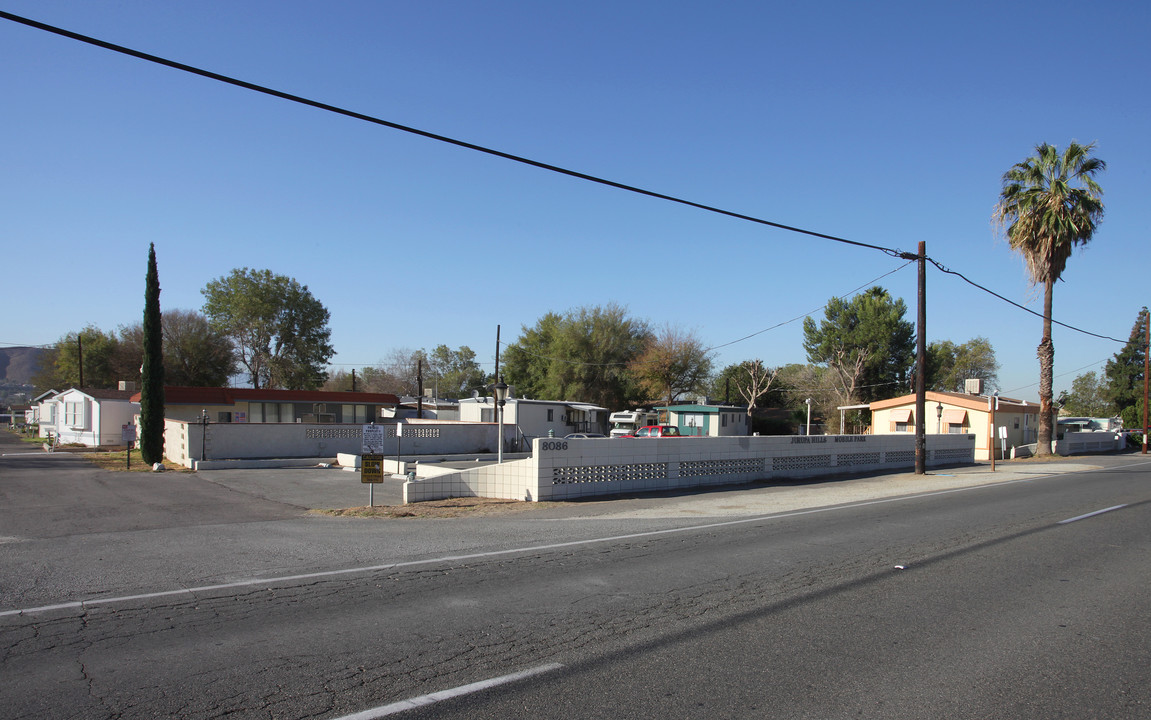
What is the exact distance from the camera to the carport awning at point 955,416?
3819 cm

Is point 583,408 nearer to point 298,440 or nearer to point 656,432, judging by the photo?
Result: point 656,432

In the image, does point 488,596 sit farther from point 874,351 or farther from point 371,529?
point 874,351

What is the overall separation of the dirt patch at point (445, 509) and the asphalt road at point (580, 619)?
152 cm

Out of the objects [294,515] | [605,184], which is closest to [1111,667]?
[605,184]

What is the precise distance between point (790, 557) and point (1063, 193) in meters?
33.4

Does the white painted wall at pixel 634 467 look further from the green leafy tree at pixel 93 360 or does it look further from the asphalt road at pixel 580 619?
the green leafy tree at pixel 93 360

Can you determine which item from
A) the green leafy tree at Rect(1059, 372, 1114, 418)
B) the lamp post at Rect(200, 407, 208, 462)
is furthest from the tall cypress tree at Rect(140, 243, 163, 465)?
the green leafy tree at Rect(1059, 372, 1114, 418)

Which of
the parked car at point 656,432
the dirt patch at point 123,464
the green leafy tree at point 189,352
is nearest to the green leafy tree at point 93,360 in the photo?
the green leafy tree at point 189,352

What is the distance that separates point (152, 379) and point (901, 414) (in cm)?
3851

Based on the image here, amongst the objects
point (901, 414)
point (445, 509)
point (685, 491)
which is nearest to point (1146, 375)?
point (901, 414)

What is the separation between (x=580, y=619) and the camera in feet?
20.2

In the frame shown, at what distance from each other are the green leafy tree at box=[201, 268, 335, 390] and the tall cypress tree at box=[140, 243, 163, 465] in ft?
123

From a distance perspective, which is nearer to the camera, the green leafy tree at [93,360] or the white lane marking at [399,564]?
the white lane marking at [399,564]

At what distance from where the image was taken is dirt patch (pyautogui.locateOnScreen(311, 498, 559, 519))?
13617 mm
